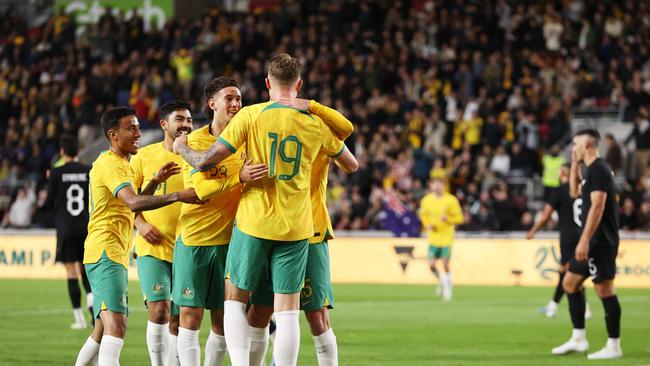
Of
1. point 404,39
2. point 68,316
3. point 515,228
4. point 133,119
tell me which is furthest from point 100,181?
point 404,39

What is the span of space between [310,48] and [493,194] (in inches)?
345

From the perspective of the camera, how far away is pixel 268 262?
310 inches

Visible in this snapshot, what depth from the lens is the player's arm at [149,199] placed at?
8.11m

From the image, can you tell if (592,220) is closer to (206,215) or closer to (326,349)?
(326,349)

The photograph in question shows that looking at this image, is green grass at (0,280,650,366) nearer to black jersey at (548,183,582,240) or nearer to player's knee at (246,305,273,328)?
black jersey at (548,183,582,240)

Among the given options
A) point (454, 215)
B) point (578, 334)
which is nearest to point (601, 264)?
point (578, 334)

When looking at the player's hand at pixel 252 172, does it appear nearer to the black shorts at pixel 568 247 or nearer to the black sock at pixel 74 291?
the black sock at pixel 74 291

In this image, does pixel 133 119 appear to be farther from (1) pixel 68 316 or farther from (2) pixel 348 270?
(2) pixel 348 270

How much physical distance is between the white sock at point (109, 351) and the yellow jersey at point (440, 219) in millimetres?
13656

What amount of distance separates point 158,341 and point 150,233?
828 mm

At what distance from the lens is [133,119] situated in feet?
29.6

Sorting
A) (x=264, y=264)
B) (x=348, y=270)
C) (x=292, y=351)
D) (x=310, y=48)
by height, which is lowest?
(x=348, y=270)

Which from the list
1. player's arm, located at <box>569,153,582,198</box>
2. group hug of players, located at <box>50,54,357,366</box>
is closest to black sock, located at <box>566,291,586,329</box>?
player's arm, located at <box>569,153,582,198</box>

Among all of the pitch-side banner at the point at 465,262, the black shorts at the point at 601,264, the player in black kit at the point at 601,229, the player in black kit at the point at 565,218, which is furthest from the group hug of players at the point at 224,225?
the pitch-side banner at the point at 465,262
